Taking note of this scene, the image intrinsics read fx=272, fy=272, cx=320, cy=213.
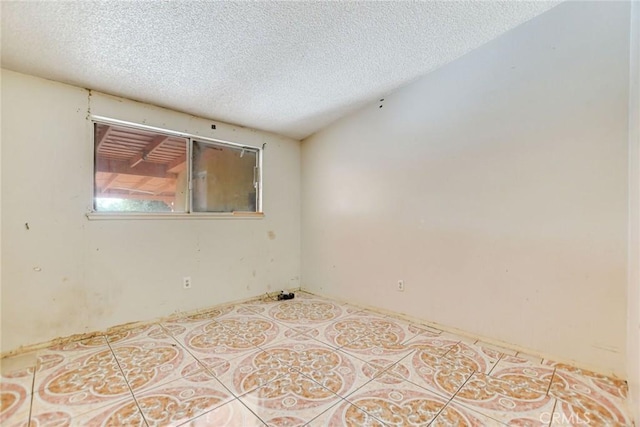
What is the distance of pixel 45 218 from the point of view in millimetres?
2051

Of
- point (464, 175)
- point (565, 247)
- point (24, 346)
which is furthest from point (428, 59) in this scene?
point (24, 346)

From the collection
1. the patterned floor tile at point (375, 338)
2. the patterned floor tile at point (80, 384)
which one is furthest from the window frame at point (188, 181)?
the patterned floor tile at point (375, 338)

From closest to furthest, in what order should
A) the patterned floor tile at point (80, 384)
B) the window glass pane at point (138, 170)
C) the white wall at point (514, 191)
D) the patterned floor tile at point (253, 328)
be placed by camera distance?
the patterned floor tile at point (80, 384) < the white wall at point (514, 191) < the patterned floor tile at point (253, 328) < the window glass pane at point (138, 170)

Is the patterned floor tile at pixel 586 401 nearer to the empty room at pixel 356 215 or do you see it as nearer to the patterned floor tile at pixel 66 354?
the empty room at pixel 356 215

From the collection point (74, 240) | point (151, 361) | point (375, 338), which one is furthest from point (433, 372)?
point (74, 240)

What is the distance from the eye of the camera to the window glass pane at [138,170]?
2.35m

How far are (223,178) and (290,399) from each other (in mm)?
2400

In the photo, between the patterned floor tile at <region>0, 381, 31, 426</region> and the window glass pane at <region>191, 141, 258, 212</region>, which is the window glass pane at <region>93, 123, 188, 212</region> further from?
the patterned floor tile at <region>0, 381, 31, 426</region>

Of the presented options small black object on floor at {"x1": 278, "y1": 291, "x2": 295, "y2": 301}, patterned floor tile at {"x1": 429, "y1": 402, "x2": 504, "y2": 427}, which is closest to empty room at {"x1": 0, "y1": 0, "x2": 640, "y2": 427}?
patterned floor tile at {"x1": 429, "y1": 402, "x2": 504, "y2": 427}

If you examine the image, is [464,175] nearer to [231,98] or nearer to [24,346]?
[231,98]

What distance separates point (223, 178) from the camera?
3148mm

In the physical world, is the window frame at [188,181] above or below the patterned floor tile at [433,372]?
above

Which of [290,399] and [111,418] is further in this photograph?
[290,399]

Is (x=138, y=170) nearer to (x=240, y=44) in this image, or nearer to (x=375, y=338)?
(x=240, y=44)
